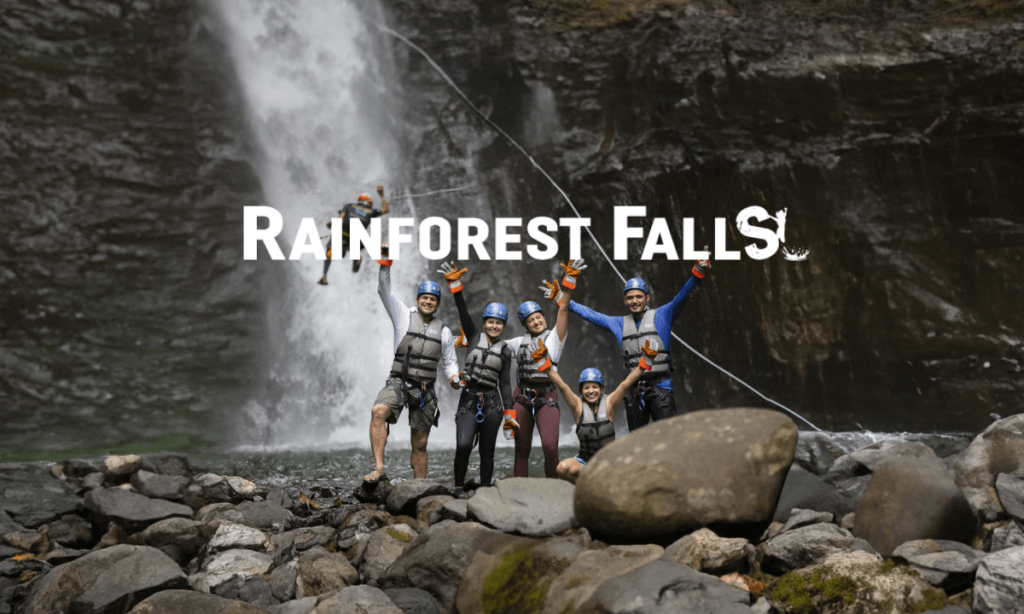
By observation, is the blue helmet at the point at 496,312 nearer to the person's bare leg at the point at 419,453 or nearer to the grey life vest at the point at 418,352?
the grey life vest at the point at 418,352

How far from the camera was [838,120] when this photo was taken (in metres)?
14.2

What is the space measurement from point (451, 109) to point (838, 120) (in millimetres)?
8776

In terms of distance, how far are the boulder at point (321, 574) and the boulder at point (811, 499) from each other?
3430 mm

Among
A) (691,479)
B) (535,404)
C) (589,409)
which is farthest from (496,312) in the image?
(691,479)

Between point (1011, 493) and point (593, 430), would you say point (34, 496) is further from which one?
point (1011, 493)

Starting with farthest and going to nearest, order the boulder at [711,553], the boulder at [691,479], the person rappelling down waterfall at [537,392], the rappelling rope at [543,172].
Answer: the rappelling rope at [543,172] < the person rappelling down waterfall at [537,392] < the boulder at [691,479] < the boulder at [711,553]

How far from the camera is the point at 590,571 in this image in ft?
16.0

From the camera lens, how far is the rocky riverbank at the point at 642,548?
174 inches

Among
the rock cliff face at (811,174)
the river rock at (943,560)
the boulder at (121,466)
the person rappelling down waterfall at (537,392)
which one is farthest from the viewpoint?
the rock cliff face at (811,174)

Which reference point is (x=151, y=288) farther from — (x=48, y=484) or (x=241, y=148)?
(x=48, y=484)

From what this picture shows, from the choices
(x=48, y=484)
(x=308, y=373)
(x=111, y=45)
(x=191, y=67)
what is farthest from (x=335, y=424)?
(x=111, y=45)

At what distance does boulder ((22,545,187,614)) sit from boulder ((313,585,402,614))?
4.11 feet

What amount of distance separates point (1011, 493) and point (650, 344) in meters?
3.16

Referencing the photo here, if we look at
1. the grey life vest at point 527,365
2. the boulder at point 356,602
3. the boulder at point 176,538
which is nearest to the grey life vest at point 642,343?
the grey life vest at point 527,365
